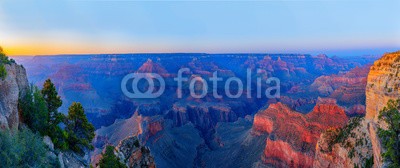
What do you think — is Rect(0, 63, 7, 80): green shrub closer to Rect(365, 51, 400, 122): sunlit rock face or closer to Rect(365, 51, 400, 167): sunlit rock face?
Rect(365, 51, 400, 167): sunlit rock face

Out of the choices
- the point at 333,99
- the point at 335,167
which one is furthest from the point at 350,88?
the point at 335,167

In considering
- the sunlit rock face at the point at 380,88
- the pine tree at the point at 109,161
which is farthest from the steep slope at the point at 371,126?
the pine tree at the point at 109,161

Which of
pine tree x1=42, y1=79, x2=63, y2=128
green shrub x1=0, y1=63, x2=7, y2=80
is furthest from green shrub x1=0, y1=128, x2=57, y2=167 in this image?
pine tree x1=42, y1=79, x2=63, y2=128

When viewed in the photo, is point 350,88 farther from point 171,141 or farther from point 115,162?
point 115,162

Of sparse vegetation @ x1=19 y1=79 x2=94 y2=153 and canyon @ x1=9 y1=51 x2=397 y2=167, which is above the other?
sparse vegetation @ x1=19 y1=79 x2=94 y2=153
